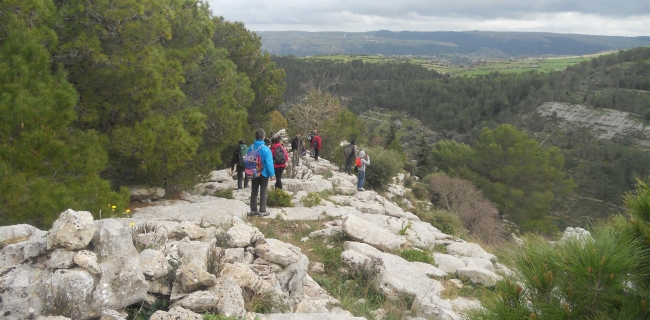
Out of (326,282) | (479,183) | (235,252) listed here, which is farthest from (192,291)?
(479,183)

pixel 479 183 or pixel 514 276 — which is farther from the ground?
pixel 514 276

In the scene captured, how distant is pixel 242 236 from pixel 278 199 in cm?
478

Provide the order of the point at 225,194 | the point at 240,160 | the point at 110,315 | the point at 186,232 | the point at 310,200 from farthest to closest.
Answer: the point at 240,160, the point at 225,194, the point at 310,200, the point at 186,232, the point at 110,315

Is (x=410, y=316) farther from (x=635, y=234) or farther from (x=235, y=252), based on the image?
(x=635, y=234)

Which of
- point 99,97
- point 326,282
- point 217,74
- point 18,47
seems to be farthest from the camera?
point 217,74

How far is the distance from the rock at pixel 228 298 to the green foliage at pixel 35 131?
4.39 metres

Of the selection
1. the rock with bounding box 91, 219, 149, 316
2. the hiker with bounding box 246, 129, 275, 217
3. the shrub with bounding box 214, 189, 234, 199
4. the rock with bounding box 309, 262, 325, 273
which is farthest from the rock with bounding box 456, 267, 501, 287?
the shrub with bounding box 214, 189, 234, 199

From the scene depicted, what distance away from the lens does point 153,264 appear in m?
4.07

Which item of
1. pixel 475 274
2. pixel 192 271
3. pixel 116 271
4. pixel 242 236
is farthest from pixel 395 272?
pixel 116 271

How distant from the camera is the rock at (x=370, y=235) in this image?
25.4 feet

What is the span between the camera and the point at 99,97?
8.91 meters

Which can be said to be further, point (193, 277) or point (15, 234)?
point (15, 234)

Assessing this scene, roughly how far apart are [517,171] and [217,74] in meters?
27.5

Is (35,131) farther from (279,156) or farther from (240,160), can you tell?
(240,160)
